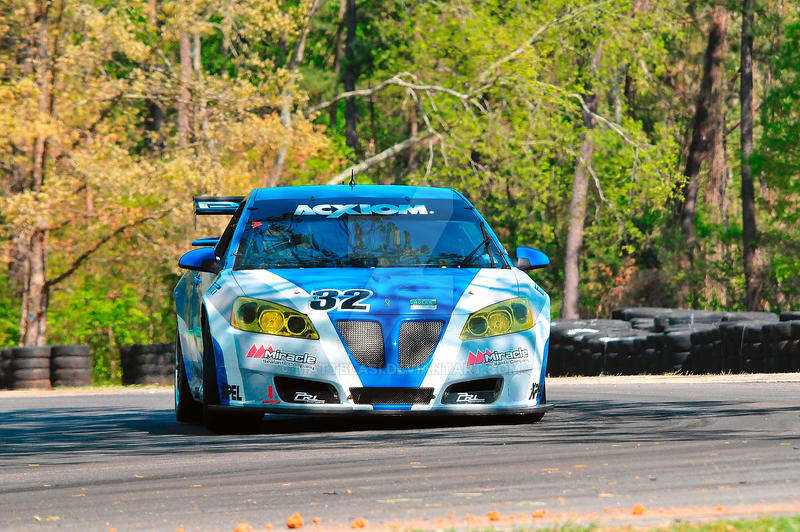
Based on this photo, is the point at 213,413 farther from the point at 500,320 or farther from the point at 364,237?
the point at 500,320

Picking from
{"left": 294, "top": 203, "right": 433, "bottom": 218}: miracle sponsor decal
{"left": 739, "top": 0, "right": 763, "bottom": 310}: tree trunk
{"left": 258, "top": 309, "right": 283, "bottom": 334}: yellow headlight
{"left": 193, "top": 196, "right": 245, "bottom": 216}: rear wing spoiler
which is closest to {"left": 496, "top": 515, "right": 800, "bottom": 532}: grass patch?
{"left": 258, "top": 309, "right": 283, "bottom": 334}: yellow headlight

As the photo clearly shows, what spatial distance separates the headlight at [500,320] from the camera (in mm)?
9320

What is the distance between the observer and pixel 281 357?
9164 millimetres

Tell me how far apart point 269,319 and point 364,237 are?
54.6 inches

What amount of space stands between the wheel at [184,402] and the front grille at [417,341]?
2505 millimetres

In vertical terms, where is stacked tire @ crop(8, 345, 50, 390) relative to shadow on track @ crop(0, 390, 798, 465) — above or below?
below

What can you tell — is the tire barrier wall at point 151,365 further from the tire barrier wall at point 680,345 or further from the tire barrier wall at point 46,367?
the tire barrier wall at point 680,345

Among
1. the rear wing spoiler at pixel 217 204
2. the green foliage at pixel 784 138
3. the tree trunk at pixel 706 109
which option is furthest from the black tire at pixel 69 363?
the tree trunk at pixel 706 109

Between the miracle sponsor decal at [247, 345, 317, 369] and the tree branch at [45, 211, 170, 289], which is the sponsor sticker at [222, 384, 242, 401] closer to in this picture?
the miracle sponsor decal at [247, 345, 317, 369]

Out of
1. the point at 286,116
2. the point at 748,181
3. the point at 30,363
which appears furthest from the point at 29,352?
the point at 748,181

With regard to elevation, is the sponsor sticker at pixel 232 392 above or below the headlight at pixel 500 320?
below

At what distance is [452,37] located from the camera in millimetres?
36469

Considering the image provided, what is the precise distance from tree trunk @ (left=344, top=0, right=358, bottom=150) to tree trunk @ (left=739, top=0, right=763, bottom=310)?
45.4 feet

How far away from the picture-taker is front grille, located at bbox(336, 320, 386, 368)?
9.16 metres
